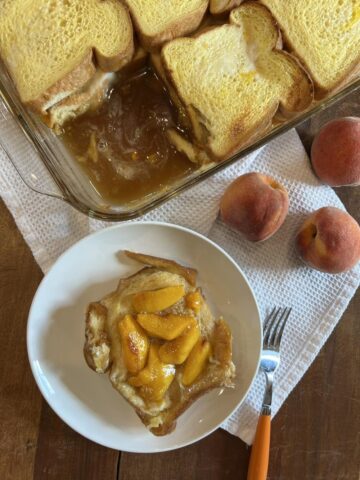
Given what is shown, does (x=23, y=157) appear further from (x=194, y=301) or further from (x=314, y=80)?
(x=314, y=80)

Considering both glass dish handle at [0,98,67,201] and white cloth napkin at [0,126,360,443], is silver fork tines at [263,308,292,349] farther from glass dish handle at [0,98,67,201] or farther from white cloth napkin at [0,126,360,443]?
glass dish handle at [0,98,67,201]

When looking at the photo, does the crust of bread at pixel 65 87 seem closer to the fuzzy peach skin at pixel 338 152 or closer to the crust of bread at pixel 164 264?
the crust of bread at pixel 164 264

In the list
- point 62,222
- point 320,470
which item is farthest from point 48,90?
point 320,470

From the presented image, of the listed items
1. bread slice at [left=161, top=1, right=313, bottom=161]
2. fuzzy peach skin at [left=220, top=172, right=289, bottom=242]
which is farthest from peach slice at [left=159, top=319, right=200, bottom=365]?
bread slice at [left=161, top=1, right=313, bottom=161]

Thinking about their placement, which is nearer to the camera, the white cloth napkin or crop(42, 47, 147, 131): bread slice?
crop(42, 47, 147, 131): bread slice

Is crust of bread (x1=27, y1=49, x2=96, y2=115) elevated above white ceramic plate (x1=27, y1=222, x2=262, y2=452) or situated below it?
above

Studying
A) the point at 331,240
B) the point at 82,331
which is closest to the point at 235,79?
the point at 331,240
